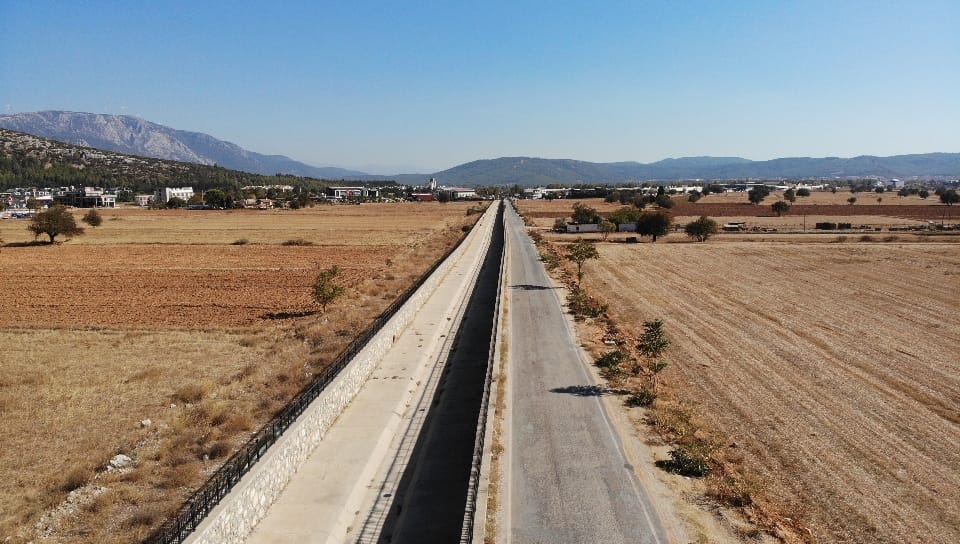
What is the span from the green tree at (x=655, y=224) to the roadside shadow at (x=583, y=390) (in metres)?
70.0

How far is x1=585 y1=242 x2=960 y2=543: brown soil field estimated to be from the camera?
17172 mm

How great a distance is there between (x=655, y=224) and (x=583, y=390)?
7067cm

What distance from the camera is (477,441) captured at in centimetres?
1886

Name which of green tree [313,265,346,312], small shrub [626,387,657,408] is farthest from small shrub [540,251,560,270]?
small shrub [626,387,657,408]

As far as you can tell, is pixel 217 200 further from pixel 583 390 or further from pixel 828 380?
pixel 828 380

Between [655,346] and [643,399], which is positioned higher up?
[655,346]

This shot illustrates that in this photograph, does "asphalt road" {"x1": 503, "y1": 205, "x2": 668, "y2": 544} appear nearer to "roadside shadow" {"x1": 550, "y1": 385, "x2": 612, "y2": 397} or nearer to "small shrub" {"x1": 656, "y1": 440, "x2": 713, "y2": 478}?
"roadside shadow" {"x1": 550, "y1": 385, "x2": 612, "y2": 397}

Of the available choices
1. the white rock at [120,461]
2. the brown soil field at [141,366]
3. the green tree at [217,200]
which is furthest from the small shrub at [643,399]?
the green tree at [217,200]

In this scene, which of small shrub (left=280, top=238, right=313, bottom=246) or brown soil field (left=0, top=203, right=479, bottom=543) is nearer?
brown soil field (left=0, top=203, right=479, bottom=543)

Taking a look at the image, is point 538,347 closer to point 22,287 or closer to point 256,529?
point 256,529

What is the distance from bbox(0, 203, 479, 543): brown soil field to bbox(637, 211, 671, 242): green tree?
4086 cm

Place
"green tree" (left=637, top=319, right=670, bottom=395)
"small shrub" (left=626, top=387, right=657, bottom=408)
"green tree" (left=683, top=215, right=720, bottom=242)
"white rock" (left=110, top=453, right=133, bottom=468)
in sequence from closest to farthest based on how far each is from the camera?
"white rock" (left=110, top=453, right=133, bottom=468) → "small shrub" (left=626, top=387, right=657, bottom=408) → "green tree" (left=637, top=319, right=670, bottom=395) → "green tree" (left=683, top=215, right=720, bottom=242)

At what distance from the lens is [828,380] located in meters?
27.6

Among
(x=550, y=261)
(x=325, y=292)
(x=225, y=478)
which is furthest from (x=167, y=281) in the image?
(x=225, y=478)
